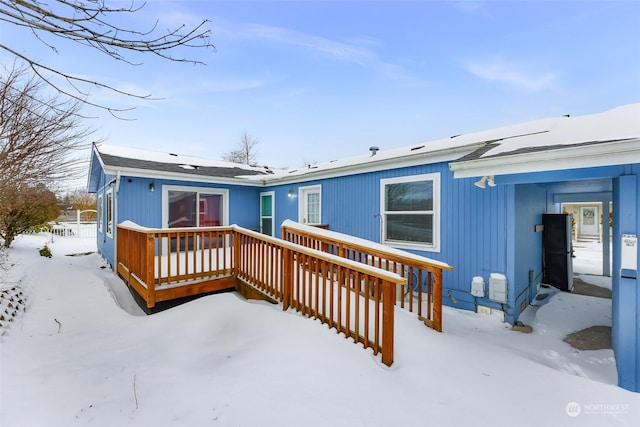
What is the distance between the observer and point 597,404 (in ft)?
7.39

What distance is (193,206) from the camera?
25.7ft

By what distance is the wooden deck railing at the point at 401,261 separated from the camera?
3312mm

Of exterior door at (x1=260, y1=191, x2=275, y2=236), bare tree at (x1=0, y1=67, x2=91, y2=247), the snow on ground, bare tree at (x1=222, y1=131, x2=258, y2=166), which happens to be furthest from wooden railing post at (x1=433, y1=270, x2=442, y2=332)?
bare tree at (x1=222, y1=131, x2=258, y2=166)

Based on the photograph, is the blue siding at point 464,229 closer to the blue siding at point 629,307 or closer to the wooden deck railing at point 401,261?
the wooden deck railing at point 401,261

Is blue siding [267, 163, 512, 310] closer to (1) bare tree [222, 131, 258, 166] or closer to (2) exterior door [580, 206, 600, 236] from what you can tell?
(2) exterior door [580, 206, 600, 236]

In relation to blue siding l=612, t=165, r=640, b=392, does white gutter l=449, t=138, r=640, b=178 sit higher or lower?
higher

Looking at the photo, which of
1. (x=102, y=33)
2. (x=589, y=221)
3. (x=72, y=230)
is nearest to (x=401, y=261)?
(x=102, y=33)

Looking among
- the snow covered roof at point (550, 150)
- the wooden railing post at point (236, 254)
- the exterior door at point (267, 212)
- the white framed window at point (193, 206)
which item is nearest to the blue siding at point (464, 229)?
the snow covered roof at point (550, 150)

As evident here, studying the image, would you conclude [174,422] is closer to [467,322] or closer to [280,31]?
[467,322]

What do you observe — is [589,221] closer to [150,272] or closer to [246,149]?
[150,272]

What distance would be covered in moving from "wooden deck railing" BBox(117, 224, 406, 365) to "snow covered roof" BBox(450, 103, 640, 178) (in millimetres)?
2170

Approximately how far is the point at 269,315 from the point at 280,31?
212 inches

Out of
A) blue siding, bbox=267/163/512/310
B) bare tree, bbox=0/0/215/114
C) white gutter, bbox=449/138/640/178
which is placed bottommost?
blue siding, bbox=267/163/512/310

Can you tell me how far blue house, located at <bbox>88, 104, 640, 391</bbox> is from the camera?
9.02ft
